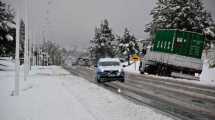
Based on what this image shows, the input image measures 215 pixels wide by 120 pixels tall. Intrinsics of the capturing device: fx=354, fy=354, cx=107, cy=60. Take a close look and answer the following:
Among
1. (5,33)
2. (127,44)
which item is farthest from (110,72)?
(127,44)

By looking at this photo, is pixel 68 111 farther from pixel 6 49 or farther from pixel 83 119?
pixel 6 49

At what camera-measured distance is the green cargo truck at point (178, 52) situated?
3309 cm

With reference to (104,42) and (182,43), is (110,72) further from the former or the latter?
(104,42)

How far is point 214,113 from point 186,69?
23.0 m

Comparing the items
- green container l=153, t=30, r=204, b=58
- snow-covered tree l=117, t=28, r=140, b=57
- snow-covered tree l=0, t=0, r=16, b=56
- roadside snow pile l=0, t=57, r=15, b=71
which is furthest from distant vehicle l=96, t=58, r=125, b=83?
snow-covered tree l=117, t=28, r=140, b=57

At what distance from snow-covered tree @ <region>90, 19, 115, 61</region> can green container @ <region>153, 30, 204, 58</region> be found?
67.6 metres

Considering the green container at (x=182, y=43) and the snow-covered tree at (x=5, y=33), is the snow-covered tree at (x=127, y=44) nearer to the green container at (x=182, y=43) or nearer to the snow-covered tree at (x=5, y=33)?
the snow-covered tree at (x=5, y=33)

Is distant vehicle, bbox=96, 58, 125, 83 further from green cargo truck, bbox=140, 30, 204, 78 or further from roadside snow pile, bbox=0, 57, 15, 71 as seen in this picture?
roadside snow pile, bbox=0, 57, 15, 71

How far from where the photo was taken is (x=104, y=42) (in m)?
104

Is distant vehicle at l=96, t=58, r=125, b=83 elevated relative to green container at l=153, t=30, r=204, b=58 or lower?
lower

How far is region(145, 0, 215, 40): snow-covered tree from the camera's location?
54.4m

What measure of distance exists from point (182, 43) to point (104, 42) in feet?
232

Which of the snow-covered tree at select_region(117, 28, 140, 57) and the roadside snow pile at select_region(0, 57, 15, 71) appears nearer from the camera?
the roadside snow pile at select_region(0, 57, 15, 71)

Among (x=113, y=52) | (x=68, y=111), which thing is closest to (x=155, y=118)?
(x=68, y=111)
